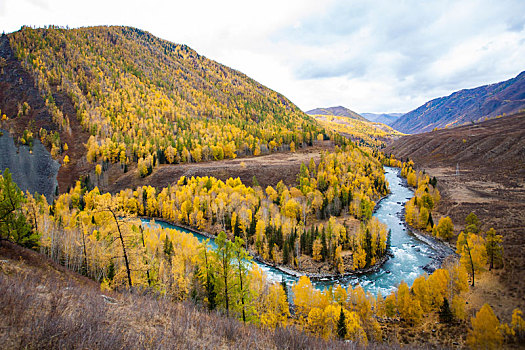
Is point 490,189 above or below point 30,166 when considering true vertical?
below

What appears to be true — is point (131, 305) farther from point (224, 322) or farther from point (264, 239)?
point (264, 239)

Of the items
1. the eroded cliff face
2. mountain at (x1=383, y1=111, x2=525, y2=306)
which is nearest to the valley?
mountain at (x1=383, y1=111, x2=525, y2=306)

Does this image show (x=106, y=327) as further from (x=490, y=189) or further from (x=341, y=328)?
(x=490, y=189)

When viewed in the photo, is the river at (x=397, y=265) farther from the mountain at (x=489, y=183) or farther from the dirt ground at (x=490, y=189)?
the mountain at (x=489, y=183)

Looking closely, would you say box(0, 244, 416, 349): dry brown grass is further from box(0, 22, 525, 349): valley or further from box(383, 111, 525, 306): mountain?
box(383, 111, 525, 306): mountain

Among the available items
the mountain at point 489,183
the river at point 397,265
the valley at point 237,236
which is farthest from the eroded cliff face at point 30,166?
the mountain at point 489,183


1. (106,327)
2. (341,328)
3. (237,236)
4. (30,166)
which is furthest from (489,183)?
(30,166)
